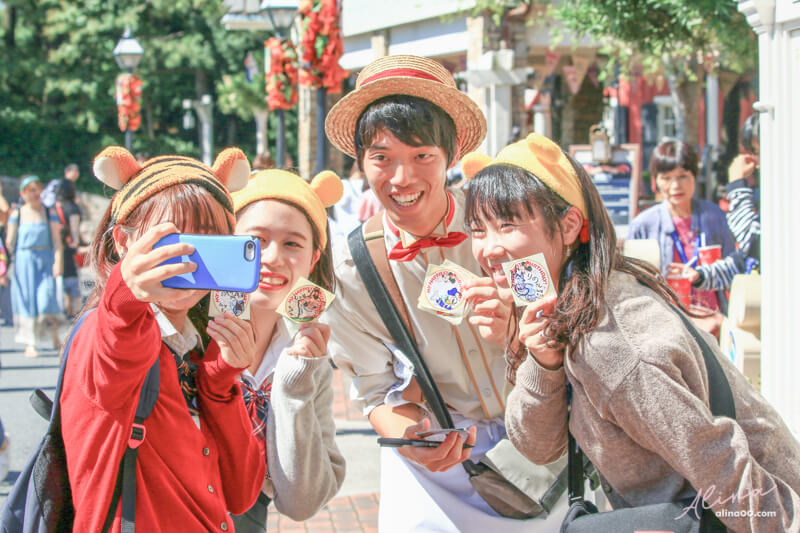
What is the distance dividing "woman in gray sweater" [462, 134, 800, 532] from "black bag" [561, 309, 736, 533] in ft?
0.13

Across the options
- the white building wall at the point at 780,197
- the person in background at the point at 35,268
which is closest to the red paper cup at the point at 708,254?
the white building wall at the point at 780,197

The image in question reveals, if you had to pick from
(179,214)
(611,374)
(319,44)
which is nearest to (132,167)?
(179,214)

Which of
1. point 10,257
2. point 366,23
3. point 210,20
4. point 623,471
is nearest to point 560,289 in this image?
point 623,471

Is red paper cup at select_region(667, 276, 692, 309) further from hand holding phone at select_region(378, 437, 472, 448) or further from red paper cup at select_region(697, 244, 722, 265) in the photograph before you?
hand holding phone at select_region(378, 437, 472, 448)

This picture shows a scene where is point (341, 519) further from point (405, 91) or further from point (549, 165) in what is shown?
point (549, 165)

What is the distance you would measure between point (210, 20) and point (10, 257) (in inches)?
1120

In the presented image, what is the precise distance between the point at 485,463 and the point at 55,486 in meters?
1.33

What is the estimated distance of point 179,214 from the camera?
221cm

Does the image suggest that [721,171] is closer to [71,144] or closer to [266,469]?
[266,469]

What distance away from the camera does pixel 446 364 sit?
113 inches

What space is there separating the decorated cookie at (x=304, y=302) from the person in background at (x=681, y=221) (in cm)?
384

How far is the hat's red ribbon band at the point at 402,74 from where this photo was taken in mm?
2881

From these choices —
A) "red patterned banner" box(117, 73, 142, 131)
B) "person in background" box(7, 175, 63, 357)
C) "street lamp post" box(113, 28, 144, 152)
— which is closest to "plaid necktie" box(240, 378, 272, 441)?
"person in background" box(7, 175, 63, 357)

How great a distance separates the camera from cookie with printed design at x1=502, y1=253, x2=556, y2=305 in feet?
7.16
